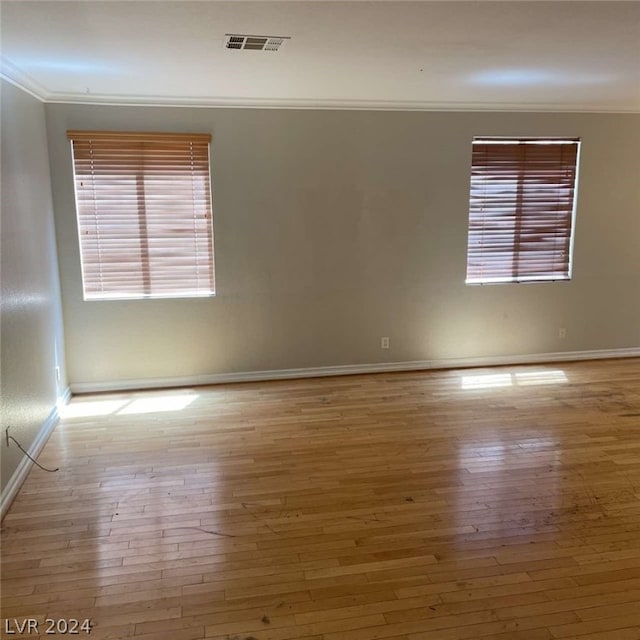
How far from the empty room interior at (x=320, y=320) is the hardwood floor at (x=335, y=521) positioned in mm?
16

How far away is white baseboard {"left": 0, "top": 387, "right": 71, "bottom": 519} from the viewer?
9.40 ft

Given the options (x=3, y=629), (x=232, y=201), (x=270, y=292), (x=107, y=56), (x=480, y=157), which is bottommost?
(x=3, y=629)

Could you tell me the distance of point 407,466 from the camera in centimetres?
332

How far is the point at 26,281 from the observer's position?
3502 mm

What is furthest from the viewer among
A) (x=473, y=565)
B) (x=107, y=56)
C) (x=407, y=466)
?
(x=407, y=466)

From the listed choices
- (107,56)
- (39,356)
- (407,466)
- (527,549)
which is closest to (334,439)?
(407,466)

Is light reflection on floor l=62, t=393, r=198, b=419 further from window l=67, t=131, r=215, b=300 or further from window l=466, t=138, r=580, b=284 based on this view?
window l=466, t=138, r=580, b=284

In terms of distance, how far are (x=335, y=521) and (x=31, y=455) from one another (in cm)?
196

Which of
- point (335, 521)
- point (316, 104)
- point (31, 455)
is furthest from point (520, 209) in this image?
point (31, 455)

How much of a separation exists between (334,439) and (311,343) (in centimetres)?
141

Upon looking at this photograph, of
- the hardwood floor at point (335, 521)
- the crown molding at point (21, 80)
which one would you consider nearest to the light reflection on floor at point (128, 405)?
the hardwood floor at point (335, 521)

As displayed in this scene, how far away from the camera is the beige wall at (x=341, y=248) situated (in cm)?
459

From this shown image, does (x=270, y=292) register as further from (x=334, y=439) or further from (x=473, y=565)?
(x=473, y=565)

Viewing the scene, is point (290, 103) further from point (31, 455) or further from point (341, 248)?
point (31, 455)
